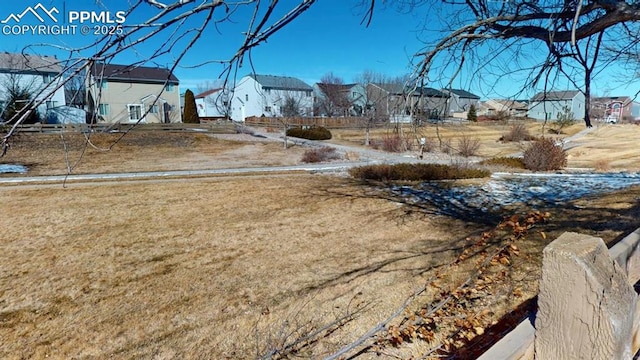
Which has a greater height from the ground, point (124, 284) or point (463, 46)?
point (463, 46)

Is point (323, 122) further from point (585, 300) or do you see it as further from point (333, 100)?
point (585, 300)

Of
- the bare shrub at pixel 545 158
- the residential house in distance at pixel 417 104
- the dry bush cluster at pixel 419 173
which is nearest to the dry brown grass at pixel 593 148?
the dry bush cluster at pixel 419 173

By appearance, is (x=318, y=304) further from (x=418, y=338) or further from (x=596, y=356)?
(x=596, y=356)

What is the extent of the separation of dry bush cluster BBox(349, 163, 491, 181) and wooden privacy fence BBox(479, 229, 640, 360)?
10.6 meters

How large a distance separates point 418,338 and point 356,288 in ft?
3.73

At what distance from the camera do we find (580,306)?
3.25 ft

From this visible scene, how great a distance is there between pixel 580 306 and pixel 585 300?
3cm

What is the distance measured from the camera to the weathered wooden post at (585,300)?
3.14 feet

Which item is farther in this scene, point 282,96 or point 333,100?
point 333,100

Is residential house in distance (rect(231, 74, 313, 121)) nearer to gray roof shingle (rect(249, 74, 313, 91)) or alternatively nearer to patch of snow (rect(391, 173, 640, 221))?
gray roof shingle (rect(249, 74, 313, 91))

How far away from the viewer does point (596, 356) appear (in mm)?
1020

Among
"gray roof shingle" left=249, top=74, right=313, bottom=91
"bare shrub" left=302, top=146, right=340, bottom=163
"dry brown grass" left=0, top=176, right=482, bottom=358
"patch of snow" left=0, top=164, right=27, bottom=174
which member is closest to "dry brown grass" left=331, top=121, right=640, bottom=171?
"bare shrub" left=302, top=146, right=340, bottom=163

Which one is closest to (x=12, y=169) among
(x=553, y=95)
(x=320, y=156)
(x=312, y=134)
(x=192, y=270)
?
(x=320, y=156)

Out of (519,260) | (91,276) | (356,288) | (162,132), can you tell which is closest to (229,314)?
(356,288)
